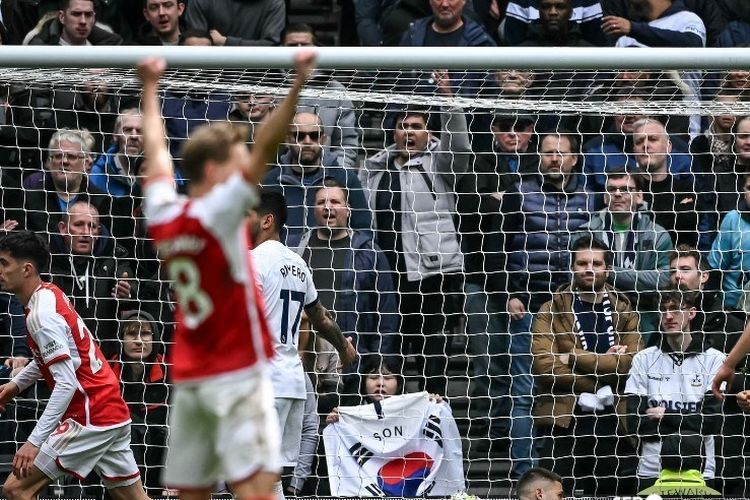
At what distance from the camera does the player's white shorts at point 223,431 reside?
5.05 metres

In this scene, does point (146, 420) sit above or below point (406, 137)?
below

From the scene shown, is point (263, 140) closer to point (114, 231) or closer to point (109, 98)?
point (114, 231)

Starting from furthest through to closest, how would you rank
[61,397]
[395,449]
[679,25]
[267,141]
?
1. [679,25]
2. [395,449]
3. [61,397]
4. [267,141]

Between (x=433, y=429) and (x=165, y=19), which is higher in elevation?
(x=165, y=19)

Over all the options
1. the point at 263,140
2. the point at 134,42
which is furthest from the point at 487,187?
the point at 263,140

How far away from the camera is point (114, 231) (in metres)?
9.76

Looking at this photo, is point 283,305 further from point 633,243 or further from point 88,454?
point 633,243

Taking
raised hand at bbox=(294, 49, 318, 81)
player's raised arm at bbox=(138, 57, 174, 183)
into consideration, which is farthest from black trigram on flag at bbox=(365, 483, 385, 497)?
raised hand at bbox=(294, 49, 318, 81)

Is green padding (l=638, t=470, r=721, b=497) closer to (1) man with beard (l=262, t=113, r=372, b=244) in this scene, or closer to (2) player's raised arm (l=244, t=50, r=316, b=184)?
(1) man with beard (l=262, t=113, r=372, b=244)

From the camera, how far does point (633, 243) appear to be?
9.80 m

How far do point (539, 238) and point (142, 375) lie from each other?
9.25 feet

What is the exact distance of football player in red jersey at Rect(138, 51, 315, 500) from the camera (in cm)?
502

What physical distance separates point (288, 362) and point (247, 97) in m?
2.32

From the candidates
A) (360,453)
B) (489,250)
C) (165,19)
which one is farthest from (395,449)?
(165,19)
